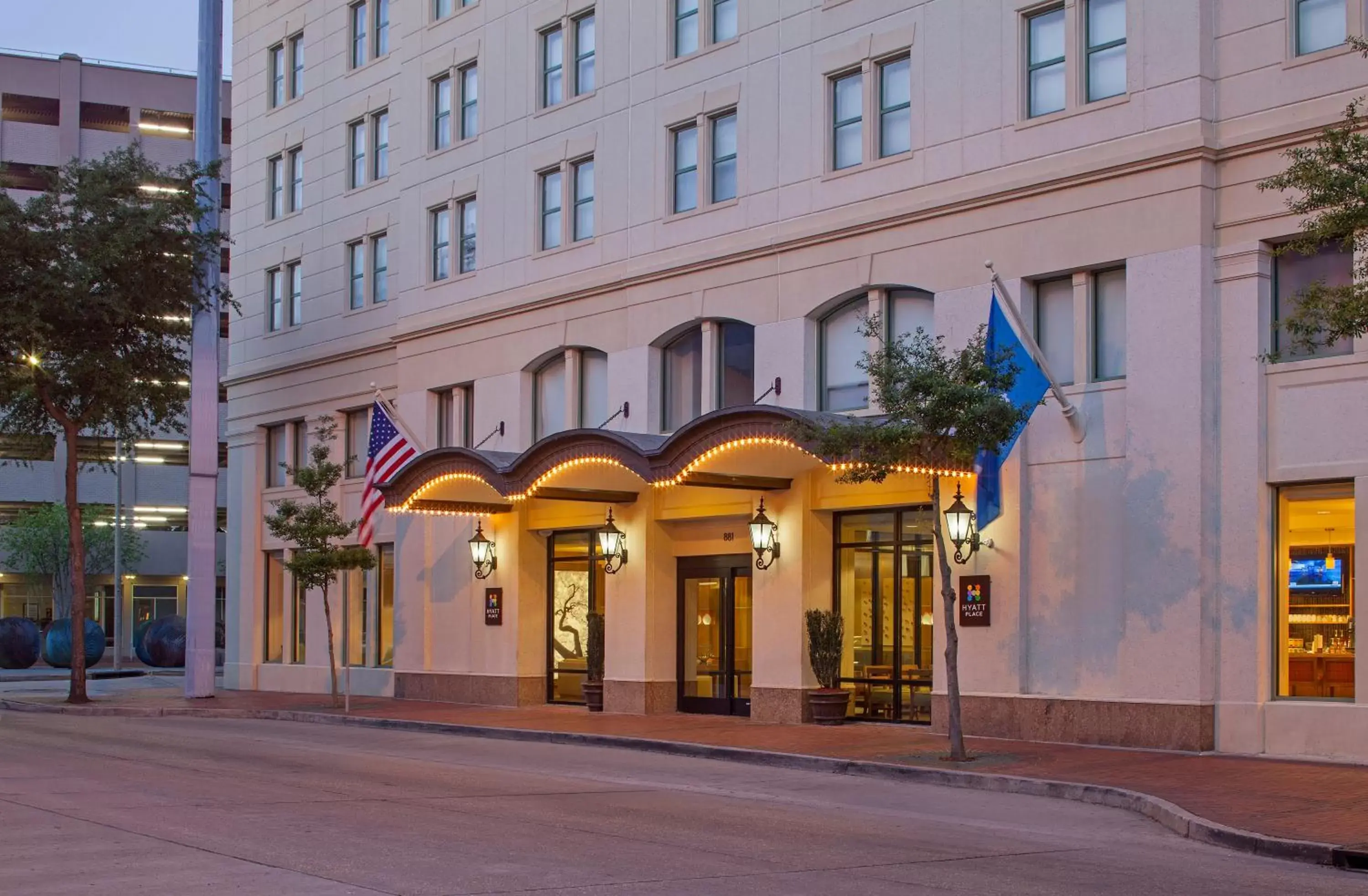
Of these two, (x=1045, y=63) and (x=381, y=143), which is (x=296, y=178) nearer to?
(x=381, y=143)

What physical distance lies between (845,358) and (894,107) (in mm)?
3757

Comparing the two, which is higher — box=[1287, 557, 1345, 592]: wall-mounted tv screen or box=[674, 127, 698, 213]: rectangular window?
box=[674, 127, 698, 213]: rectangular window

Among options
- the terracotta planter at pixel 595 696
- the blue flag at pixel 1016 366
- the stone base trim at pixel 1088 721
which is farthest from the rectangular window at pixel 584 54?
the stone base trim at pixel 1088 721

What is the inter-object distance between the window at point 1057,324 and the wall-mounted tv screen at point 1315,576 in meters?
3.82

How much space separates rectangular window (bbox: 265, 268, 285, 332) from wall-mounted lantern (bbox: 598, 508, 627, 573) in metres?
14.4

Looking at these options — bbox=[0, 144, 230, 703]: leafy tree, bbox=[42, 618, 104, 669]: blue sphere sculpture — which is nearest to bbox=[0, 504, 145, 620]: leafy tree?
bbox=[42, 618, 104, 669]: blue sphere sculpture

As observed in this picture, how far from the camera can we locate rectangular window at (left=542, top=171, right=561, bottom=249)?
31.3 m

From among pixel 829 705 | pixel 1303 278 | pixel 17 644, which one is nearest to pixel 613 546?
pixel 829 705

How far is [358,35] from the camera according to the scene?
3822 cm

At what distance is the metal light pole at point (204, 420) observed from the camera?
3462 cm

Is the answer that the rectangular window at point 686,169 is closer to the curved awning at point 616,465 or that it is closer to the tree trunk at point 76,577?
the curved awning at point 616,465

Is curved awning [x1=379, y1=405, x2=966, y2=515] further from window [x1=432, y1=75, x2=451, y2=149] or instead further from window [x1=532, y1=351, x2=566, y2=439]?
window [x1=432, y1=75, x2=451, y2=149]

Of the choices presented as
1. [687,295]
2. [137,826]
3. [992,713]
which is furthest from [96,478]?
[137,826]

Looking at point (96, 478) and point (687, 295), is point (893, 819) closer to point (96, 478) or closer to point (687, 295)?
point (687, 295)
